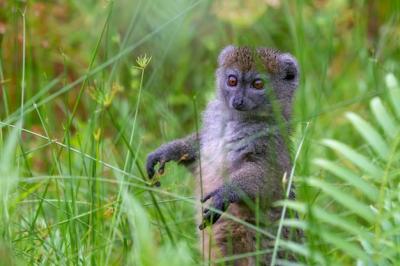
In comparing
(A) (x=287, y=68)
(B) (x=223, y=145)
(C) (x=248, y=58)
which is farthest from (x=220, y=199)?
(A) (x=287, y=68)

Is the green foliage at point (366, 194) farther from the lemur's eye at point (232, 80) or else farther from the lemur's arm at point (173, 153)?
the lemur's eye at point (232, 80)

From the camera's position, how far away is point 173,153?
5.79 meters

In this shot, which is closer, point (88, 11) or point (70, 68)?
point (88, 11)

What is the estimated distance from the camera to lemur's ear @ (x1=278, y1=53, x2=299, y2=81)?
6.00 m

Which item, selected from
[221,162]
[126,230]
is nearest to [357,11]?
[221,162]

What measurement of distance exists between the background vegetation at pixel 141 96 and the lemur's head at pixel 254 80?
226mm

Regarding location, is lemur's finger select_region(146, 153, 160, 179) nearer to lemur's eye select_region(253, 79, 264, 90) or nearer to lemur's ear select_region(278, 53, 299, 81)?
lemur's eye select_region(253, 79, 264, 90)

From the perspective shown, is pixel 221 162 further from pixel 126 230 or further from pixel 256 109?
pixel 126 230

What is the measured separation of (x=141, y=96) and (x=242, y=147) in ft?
2.64

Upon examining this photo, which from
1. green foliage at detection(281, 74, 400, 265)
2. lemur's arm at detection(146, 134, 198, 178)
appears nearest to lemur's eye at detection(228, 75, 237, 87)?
lemur's arm at detection(146, 134, 198, 178)

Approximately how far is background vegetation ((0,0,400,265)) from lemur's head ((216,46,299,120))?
0.23m

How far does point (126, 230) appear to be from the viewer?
184 inches

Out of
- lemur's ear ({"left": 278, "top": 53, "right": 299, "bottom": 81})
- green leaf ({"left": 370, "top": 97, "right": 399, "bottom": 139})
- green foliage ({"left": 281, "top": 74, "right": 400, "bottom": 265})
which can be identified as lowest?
green foliage ({"left": 281, "top": 74, "right": 400, "bottom": 265})

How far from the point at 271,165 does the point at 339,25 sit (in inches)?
198
